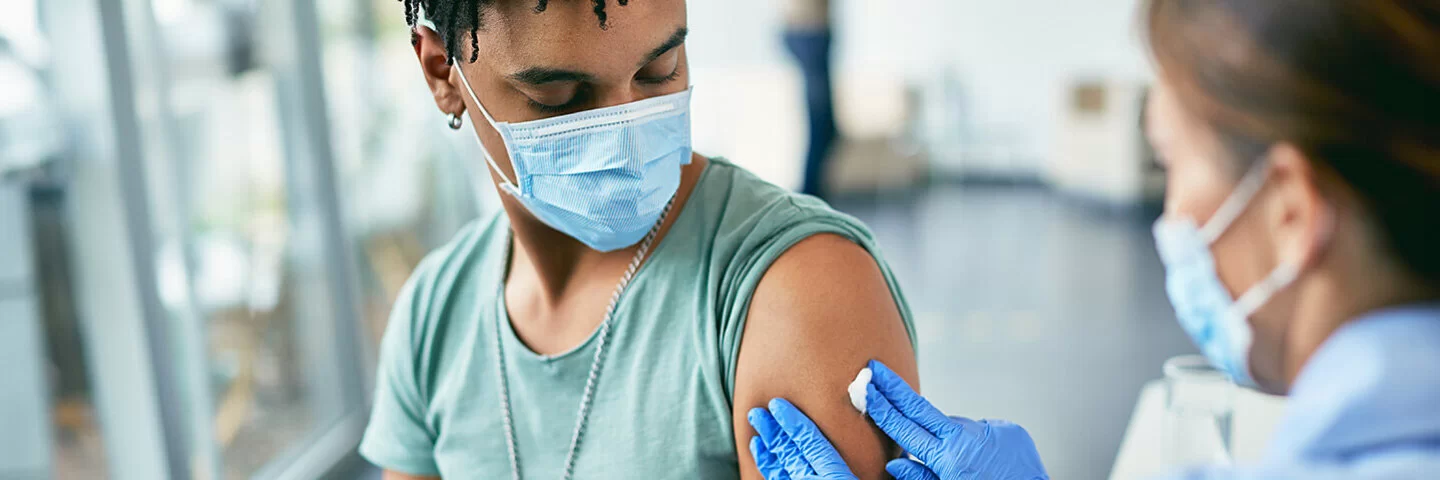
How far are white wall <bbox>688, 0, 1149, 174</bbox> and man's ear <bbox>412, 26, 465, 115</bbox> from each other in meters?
6.26

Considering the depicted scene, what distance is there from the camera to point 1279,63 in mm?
644

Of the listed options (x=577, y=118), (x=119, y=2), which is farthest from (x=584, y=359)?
(x=119, y=2)

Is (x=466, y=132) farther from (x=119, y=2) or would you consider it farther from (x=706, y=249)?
(x=706, y=249)

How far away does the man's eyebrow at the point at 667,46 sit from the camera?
104 centimetres

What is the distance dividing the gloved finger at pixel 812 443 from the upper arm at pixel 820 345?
0.08 ft

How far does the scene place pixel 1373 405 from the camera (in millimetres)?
639

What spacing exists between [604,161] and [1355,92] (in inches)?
26.3

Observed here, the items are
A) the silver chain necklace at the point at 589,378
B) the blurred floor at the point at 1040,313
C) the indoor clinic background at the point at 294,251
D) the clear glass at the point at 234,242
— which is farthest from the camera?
the blurred floor at the point at 1040,313

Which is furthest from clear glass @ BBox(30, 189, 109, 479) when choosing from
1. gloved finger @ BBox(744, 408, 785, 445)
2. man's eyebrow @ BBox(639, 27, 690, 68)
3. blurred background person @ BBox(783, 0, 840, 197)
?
blurred background person @ BBox(783, 0, 840, 197)

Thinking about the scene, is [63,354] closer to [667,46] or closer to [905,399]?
[667,46]

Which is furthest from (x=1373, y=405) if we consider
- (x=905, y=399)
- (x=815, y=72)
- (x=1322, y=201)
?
(x=815, y=72)

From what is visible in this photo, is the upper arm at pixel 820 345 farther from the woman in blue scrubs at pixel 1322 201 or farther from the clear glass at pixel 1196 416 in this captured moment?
the clear glass at pixel 1196 416

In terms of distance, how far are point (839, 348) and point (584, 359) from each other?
288 mm

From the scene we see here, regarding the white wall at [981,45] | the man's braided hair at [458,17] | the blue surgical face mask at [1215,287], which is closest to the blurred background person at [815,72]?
the white wall at [981,45]
